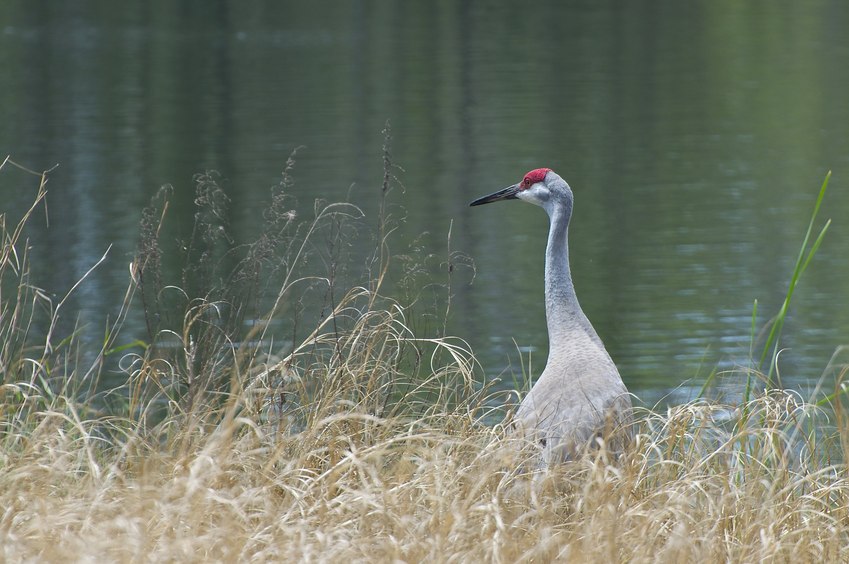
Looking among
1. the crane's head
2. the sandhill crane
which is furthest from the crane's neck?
the crane's head

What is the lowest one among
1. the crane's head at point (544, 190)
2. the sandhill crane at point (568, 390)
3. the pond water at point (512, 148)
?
the pond water at point (512, 148)

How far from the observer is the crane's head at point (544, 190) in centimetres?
566

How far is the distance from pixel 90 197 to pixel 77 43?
23440 mm

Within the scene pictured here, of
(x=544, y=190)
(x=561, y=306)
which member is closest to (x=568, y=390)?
(x=561, y=306)

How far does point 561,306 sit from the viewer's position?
525 centimetres

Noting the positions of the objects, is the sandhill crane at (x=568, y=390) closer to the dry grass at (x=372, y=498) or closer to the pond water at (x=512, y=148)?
the dry grass at (x=372, y=498)

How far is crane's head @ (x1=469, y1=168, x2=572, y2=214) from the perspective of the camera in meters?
5.66

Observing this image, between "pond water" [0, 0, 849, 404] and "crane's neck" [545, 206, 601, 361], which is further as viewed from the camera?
"pond water" [0, 0, 849, 404]

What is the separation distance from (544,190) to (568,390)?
1307mm

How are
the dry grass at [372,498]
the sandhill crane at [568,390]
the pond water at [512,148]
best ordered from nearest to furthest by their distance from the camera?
the dry grass at [372,498]
the sandhill crane at [568,390]
the pond water at [512,148]

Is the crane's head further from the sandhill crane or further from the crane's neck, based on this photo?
the crane's neck

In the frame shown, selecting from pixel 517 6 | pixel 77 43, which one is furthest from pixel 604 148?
pixel 517 6

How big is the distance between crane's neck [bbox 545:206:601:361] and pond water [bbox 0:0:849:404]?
19.2 inches

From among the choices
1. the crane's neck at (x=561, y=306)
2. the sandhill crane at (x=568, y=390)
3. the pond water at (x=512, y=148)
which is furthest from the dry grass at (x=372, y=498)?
the pond water at (x=512, y=148)
